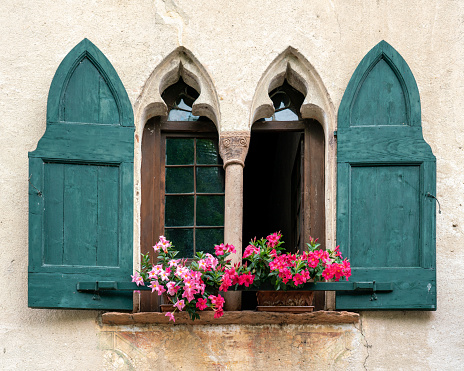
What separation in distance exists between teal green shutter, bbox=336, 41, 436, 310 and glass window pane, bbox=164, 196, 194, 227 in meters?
1.02

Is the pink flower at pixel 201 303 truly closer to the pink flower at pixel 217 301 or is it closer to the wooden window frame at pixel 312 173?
the pink flower at pixel 217 301

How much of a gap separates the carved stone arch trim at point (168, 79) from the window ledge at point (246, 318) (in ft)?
4.05

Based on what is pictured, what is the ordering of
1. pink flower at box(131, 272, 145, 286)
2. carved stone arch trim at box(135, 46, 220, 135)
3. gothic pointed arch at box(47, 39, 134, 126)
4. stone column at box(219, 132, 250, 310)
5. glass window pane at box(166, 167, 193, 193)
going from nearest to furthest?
pink flower at box(131, 272, 145, 286) → stone column at box(219, 132, 250, 310) → gothic pointed arch at box(47, 39, 134, 126) → carved stone arch trim at box(135, 46, 220, 135) → glass window pane at box(166, 167, 193, 193)

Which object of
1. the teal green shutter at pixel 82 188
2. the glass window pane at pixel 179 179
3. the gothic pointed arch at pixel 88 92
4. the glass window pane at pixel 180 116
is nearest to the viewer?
the teal green shutter at pixel 82 188

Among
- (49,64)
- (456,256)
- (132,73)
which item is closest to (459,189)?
(456,256)

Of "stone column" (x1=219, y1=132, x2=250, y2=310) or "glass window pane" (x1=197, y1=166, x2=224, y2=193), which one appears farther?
"glass window pane" (x1=197, y1=166, x2=224, y2=193)

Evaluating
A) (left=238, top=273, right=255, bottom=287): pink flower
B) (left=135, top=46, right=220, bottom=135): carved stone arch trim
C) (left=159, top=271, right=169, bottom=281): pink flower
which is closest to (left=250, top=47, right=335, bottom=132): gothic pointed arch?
(left=135, top=46, right=220, bottom=135): carved stone arch trim

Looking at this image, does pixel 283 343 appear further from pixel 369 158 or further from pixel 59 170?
pixel 59 170

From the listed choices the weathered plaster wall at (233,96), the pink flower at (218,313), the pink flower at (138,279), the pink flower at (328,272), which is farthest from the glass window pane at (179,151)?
the pink flower at (328,272)

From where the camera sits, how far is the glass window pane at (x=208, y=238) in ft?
19.5

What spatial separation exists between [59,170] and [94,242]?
0.51 meters

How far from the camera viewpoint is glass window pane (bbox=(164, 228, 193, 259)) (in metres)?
5.94

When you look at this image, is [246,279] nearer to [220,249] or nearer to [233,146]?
[220,249]

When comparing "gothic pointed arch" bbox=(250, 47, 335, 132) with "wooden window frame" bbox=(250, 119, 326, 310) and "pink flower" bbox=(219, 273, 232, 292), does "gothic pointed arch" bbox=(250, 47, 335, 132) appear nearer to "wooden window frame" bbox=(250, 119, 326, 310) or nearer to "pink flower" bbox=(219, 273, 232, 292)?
"wooden window frame" bbox=(250, 119, 326, 310)
